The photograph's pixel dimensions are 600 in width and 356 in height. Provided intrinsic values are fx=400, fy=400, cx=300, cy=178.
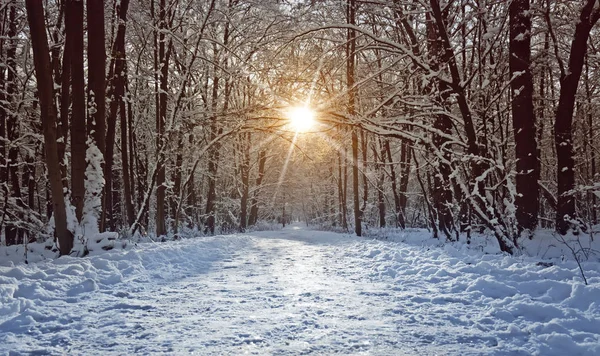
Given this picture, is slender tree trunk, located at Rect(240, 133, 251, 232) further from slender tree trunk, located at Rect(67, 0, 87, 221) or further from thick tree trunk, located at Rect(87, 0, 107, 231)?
slender tree trunk, located at Rect(67, 0, 87, 221)

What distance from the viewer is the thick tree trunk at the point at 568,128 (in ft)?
29.9

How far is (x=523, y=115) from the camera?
8.77m

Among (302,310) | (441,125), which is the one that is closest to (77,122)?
(302,310)

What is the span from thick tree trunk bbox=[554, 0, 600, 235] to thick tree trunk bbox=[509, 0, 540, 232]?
33.2 inches

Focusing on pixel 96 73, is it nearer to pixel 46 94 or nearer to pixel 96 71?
pixel 96 71

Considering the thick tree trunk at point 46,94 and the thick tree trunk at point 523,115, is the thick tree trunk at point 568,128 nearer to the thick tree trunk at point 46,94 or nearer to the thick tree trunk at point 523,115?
the thick tree trunk at point 523,115

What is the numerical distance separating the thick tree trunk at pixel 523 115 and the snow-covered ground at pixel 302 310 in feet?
9.21

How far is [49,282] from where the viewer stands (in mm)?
4820

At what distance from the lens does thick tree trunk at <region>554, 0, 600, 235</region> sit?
29.9 ft

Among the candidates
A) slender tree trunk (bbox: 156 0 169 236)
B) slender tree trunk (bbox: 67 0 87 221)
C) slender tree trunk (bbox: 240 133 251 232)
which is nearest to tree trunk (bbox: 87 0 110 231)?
slender tree trunk (bbox: 67 0 87 221)

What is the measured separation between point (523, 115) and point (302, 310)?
283 inches

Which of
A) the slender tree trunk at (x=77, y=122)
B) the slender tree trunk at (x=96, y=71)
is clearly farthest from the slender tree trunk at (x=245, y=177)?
the slender tree trunk at (x=77, y=122)

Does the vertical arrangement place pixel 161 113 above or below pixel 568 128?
above

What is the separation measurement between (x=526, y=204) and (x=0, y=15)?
61.6 feet
